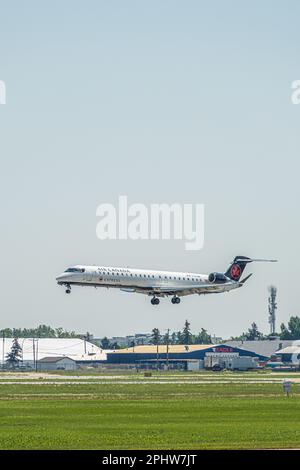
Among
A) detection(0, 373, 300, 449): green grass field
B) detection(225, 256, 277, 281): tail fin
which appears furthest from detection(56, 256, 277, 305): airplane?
detection(0, 373, 300, 449): green grass field

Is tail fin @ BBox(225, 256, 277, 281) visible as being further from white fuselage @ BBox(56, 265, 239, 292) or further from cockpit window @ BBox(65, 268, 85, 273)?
cockpit window @ BBox(65, 268, 85, 273)

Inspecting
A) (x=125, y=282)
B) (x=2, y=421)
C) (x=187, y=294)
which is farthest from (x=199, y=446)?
(x=187, y=294)

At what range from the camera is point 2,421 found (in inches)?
2670

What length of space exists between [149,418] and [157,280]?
239 feet

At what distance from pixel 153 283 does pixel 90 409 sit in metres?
64.2

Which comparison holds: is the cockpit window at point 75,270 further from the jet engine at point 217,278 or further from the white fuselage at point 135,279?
the jet engine at point 217,278

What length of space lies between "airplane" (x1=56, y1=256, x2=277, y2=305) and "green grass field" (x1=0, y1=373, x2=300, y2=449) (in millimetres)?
26866

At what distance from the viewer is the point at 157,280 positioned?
14225cm

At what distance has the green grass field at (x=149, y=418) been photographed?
5492 centimetres

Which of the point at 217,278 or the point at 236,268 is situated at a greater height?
the point at 236,268

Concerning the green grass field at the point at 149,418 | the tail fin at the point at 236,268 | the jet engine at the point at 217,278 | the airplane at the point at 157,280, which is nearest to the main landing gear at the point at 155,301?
the airplane at the point at 157,280

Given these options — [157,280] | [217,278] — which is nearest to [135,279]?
[157,280]

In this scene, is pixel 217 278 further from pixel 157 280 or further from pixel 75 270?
A: pixel 75 270
